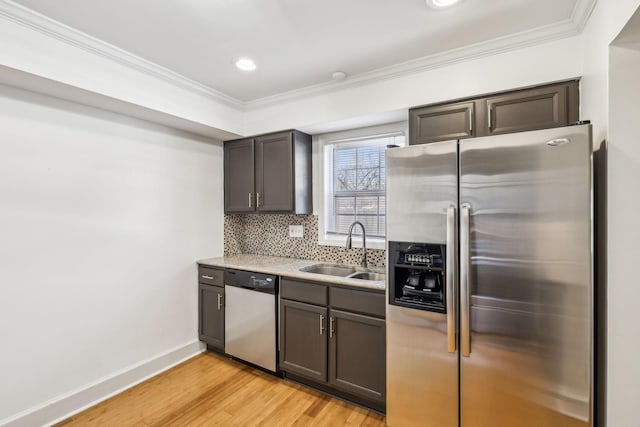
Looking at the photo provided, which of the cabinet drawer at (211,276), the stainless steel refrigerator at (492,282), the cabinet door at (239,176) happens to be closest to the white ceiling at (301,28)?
the stainless steel refrigerator at (492,282)

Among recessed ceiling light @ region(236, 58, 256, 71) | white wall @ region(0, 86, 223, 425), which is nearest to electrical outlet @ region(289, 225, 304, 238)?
white wall @ region(0, 86, 223, 425)

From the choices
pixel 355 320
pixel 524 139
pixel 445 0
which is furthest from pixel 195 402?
pixel 445 0

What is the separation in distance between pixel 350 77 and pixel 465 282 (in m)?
1.83

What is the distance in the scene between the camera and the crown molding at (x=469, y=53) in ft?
5.73


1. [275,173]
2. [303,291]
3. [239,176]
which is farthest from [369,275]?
[239,176]

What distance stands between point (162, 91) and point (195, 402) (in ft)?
8.15

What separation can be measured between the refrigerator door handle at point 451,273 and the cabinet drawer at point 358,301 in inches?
19.5

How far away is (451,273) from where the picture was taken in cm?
169

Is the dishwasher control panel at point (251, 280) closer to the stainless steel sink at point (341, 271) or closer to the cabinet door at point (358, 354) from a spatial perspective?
the stainless steel sink at point (341, 271)

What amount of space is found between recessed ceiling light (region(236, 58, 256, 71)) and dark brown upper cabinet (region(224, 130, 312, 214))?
2.40 feet

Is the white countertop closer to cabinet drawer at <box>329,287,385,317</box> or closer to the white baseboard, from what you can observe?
cabinet drawer at <box>329,287,385,317</box>

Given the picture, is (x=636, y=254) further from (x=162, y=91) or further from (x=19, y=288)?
(x=19, y=288)

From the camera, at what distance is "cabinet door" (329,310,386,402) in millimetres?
2096

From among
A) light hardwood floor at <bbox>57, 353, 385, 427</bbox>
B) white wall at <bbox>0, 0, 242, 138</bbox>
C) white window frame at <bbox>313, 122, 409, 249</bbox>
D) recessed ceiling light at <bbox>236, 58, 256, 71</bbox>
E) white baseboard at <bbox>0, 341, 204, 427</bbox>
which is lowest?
light hardwood floor at <bbox>57, 353, 385, 427</bbox>
